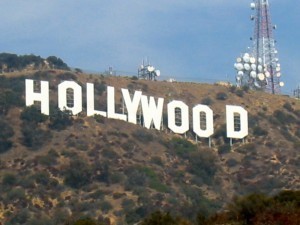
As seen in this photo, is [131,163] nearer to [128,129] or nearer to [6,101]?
[128,129]

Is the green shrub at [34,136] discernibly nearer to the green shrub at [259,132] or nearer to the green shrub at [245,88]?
the green shrub at [259,132]

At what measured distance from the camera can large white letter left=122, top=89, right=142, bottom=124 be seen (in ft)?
325

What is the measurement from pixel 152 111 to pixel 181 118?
4.31 metres

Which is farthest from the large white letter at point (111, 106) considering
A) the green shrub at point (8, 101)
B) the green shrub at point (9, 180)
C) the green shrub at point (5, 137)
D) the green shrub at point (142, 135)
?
the green shrub at point (9, 180)

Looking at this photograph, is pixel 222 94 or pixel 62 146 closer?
pixel 62 146

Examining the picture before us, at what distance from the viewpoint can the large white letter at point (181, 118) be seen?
102 m

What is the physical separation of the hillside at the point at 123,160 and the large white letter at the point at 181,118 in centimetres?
152

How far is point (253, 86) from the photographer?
124688mm

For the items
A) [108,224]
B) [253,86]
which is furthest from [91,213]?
[253,86]

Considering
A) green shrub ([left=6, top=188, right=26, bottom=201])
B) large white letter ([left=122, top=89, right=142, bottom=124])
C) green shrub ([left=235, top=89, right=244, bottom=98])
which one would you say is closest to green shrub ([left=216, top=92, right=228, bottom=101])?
green shrub ([left=235, top=89, right=244, bottom=98])

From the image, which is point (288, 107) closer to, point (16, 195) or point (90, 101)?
point (90, 101)

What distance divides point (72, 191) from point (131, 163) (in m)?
8.41

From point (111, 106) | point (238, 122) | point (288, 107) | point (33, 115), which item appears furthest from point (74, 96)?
point (288, 107)

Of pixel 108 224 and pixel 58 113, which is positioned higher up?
pixel 58 113
